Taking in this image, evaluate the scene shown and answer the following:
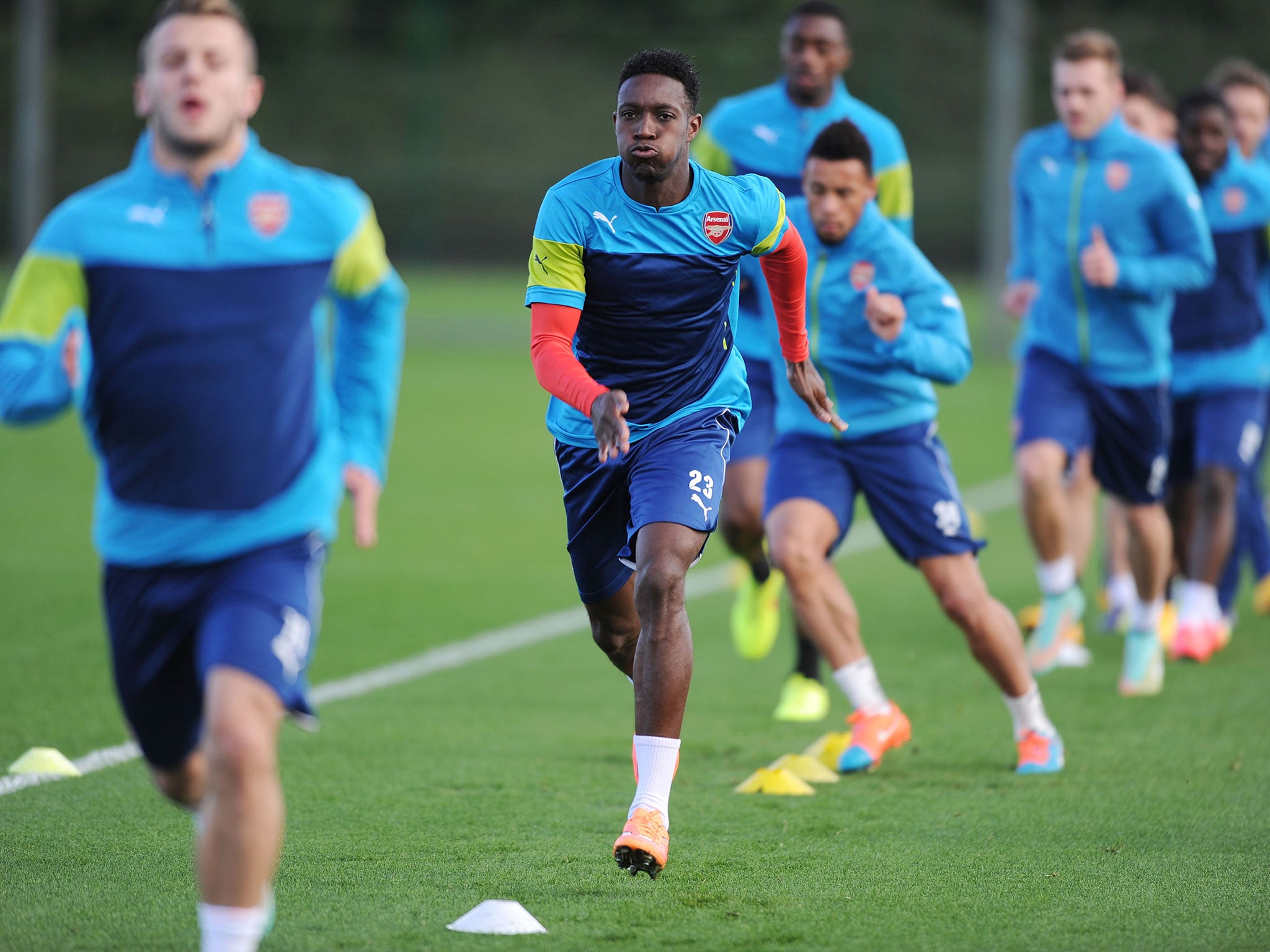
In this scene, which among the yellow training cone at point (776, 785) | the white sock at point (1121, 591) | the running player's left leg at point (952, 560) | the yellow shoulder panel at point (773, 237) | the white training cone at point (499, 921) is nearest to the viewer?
the white training cone at point (499, 921)

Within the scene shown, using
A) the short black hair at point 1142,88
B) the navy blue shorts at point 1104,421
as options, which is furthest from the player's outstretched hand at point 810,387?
the short black hair at point 1142,88

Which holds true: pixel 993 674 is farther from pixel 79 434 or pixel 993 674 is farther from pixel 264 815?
pixel 79 434

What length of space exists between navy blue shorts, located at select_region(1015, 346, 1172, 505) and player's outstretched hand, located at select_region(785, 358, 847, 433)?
277cm

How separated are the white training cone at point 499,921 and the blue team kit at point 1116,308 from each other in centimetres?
456

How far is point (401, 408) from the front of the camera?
2019 cm

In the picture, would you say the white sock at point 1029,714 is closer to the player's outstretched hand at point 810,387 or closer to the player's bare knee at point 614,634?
the player's outstretched hand at point 810,387

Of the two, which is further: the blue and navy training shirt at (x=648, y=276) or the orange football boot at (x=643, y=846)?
the blue and navy training shirt at (x=648, y=276)

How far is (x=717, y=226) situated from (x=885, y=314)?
1.18 m

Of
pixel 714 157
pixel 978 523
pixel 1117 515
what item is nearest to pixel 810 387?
pixel 714 157

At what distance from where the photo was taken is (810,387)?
19.2 ft

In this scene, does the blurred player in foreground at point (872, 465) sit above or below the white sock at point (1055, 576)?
above

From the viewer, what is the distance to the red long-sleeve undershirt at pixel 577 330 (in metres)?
5.09

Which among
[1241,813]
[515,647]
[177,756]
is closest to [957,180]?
[515,647]

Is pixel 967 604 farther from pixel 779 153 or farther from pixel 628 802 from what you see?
pixel 779 153
